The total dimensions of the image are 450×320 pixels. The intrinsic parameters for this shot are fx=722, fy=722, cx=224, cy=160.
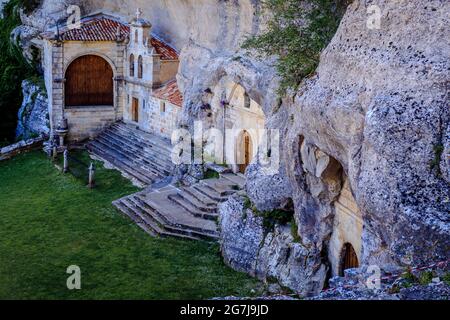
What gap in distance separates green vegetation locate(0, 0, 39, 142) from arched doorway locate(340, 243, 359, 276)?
87.3 feet

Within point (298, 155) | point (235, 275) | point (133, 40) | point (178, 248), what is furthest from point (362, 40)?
point (133, 40)

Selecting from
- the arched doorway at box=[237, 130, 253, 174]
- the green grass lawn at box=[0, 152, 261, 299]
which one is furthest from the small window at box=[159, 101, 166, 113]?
the arched doorway at box=[237, 130, 253, 174]

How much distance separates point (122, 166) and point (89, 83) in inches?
268

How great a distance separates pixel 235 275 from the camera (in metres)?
21.6

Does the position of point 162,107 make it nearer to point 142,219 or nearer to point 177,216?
point 142,219

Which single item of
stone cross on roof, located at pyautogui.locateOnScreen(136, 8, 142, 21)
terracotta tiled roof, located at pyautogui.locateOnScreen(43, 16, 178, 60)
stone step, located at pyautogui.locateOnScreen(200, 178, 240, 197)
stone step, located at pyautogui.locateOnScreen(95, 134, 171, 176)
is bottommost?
stone step, located at pyautogui.locateOnScreen(95, 134, 171, 176)

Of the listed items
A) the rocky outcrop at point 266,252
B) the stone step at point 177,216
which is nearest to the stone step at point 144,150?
the stone step at point 177,216

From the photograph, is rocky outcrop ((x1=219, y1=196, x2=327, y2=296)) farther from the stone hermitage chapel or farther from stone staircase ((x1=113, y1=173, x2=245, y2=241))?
the stone hermitage chapel

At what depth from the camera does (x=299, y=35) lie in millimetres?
20812

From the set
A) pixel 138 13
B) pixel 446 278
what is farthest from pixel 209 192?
pixel 446 278

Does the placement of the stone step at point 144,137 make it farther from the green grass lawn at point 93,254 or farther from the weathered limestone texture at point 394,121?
the weathered limestone texture at point 394,121

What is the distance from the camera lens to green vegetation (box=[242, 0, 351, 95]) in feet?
65.6

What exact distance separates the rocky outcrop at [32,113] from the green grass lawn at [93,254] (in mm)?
8266

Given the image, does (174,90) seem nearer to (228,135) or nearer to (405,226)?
(228,135)
